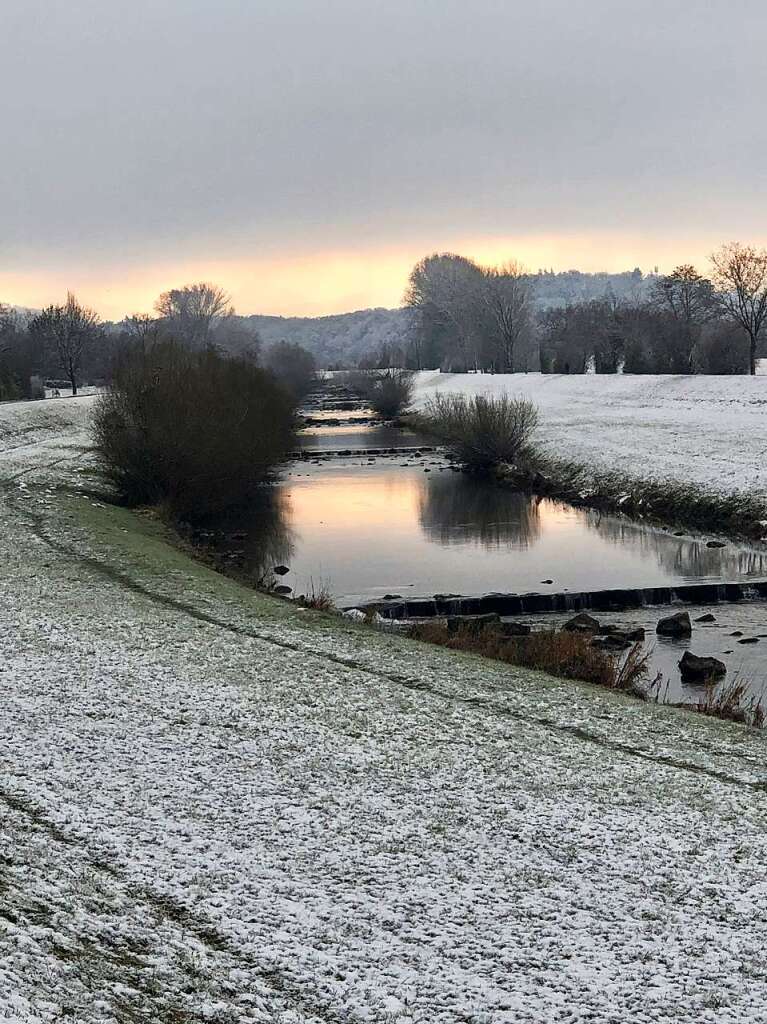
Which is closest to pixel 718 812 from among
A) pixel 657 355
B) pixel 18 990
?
pixel 18 990

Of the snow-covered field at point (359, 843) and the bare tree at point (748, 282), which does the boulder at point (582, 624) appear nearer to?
the snow-covered field at point (359, 843)

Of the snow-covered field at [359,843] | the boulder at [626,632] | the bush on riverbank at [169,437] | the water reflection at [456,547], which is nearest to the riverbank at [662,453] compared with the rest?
the water reflection at [456,547]

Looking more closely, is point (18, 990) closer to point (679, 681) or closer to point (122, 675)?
point (122, 675)

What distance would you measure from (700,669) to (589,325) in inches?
3961

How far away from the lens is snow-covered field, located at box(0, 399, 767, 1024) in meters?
6.35

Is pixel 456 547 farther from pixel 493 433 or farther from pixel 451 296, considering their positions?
pixel 451 296

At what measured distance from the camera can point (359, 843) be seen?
836 centimetres

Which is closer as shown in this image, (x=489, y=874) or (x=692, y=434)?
(x=489, y=874)

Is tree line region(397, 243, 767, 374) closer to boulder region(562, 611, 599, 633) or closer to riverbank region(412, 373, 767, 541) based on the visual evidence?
riverbank region(412, 373, 767, 541)

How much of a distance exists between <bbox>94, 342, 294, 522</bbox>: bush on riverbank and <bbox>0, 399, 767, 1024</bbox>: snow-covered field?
18328 mm

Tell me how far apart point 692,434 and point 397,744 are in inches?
1518

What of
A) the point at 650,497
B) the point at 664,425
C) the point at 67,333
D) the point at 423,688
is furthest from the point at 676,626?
the point at 67,333

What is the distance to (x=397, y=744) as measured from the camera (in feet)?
35.3

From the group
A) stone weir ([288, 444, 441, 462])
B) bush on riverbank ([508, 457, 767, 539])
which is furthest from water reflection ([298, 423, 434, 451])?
bush on riverbank ([508, 457, 767, 539])
